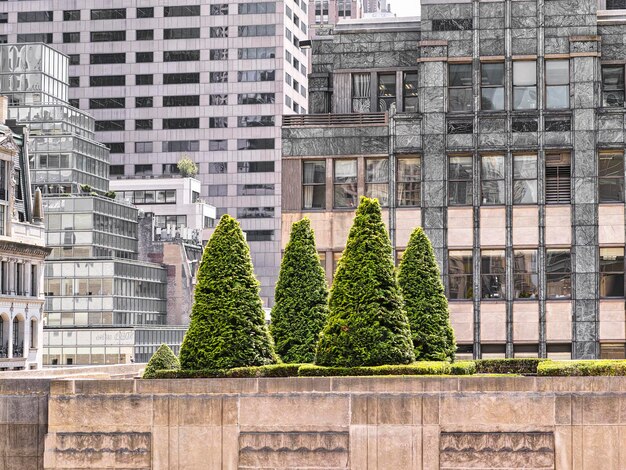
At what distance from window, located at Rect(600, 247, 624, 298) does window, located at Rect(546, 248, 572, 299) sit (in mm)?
1422

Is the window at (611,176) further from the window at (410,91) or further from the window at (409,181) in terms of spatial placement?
the window at (410,91)

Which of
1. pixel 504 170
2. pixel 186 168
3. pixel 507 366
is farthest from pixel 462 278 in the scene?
pixel 186 168

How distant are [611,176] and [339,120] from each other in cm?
1214

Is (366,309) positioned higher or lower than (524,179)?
lower

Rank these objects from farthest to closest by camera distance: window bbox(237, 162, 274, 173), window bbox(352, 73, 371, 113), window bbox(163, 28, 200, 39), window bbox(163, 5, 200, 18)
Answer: window bbox(163, 28, 200, 39) → window bbox(163, 5, 200, 18) → window bbox(237, 162, 274, 173) → window bbox(352, 73, 371, 113)

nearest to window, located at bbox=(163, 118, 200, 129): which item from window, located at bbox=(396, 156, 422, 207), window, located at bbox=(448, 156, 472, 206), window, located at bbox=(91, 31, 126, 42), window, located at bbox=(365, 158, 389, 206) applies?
window, located at bbox=(91, 31, 126, 42)

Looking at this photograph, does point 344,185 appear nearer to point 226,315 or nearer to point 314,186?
point 314,186

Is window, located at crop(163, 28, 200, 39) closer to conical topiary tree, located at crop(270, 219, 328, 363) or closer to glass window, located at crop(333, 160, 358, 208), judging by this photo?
glass window, located at crop(333, 160, 358, 208)

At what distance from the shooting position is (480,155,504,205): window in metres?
57.8

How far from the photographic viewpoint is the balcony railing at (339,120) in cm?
5909

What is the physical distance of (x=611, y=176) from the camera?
57406 millimetres

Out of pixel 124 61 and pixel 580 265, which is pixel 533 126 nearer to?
pixel 580 265

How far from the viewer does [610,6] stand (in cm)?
6675

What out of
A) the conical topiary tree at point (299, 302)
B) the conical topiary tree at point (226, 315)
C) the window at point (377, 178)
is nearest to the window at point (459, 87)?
the window at point (377, 178)
